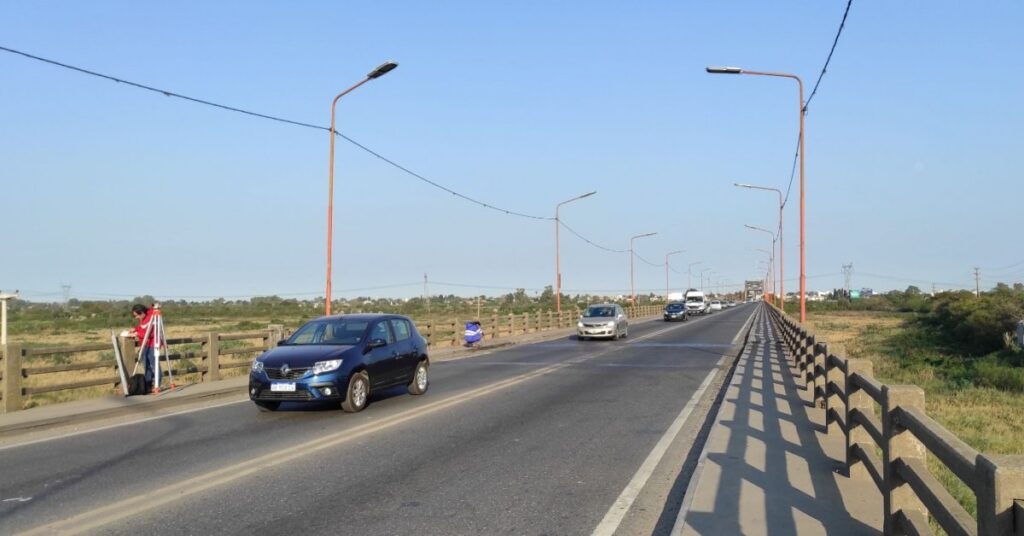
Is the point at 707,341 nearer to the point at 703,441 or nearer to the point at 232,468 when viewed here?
the point at 703,441

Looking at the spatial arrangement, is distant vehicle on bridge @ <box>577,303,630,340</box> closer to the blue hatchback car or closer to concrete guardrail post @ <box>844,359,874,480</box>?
the blue hatchback car

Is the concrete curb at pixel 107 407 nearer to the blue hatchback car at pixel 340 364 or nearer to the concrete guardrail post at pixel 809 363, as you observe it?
the blue hatchback car at pixel 340 364

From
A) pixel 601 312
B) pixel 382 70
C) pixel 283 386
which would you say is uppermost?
pixel 382 70

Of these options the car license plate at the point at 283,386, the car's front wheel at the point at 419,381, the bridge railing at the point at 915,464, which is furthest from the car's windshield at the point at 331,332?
the bridge railing at the point at 915,464

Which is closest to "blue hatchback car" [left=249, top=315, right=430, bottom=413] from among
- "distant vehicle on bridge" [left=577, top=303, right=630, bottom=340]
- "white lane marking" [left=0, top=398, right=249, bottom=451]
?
"white lane marking" [left=0, top=398, right=249, bottom=451]

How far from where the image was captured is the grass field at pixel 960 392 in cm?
1013

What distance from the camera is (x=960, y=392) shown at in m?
17.2

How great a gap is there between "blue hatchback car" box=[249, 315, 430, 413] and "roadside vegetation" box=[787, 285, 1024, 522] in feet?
23.1

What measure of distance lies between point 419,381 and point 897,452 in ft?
35.1

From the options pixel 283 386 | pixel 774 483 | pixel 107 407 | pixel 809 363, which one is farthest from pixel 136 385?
pixel 809 363

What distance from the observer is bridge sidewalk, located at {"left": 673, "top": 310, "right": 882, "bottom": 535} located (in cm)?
590

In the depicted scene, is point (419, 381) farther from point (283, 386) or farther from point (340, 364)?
point (283, 386)

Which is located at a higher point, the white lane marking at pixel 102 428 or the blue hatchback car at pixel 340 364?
the blue hatchback car at pixel 340 364

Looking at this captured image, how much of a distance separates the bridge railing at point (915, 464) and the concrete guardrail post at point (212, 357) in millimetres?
12479
